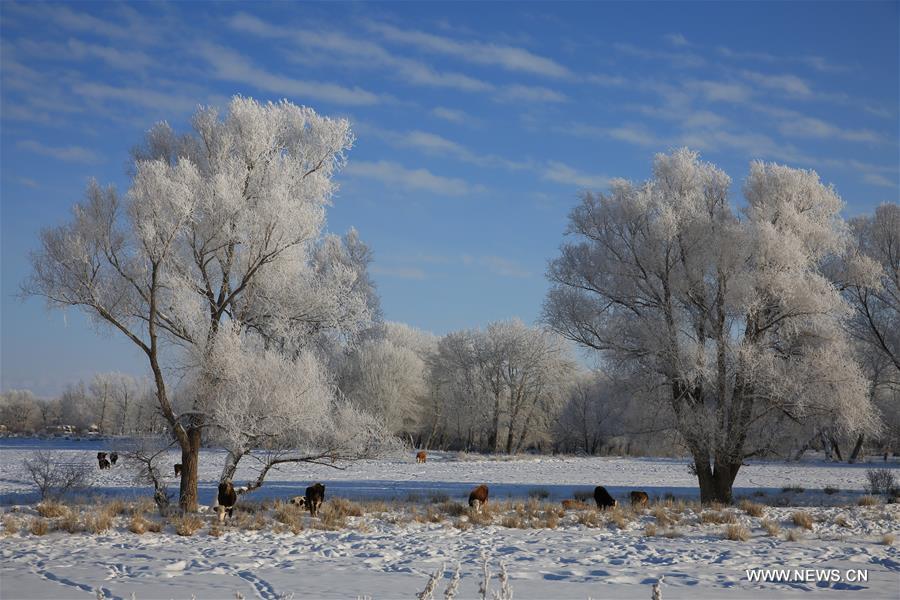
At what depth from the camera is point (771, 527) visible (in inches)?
591

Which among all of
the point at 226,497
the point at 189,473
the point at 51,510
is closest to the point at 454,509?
the point at 226,497

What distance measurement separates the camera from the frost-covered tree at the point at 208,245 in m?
15.6

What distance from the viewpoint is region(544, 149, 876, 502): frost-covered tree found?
60.3ft

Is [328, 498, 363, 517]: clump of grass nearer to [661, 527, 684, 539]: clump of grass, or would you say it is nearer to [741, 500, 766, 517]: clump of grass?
[661, 527, 684, 539]: clump of grass

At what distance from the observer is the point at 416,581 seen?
1051cm

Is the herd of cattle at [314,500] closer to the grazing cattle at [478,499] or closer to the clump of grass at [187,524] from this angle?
the grazing cattle at [478,499]

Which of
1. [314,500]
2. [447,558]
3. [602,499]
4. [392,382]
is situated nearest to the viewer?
[447,558]

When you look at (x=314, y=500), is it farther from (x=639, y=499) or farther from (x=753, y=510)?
(x=753, y=510)

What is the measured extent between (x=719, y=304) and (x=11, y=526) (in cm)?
1638

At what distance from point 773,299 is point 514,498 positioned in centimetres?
860

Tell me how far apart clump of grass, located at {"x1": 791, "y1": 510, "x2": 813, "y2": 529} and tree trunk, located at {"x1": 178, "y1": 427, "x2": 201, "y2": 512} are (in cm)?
1271

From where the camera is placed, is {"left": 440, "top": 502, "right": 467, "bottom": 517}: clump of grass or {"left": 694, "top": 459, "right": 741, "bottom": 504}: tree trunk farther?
{"left": 694, "top": 459, "right": 741, "bottom": 504}: tree trunk

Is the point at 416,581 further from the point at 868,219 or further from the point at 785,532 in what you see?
the point at 868,219

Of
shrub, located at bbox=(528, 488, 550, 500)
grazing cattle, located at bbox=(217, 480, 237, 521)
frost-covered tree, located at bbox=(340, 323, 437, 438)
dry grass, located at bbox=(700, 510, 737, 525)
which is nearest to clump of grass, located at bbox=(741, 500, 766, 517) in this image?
dry grass, located at bbox=(700, 510, 737, 525)
